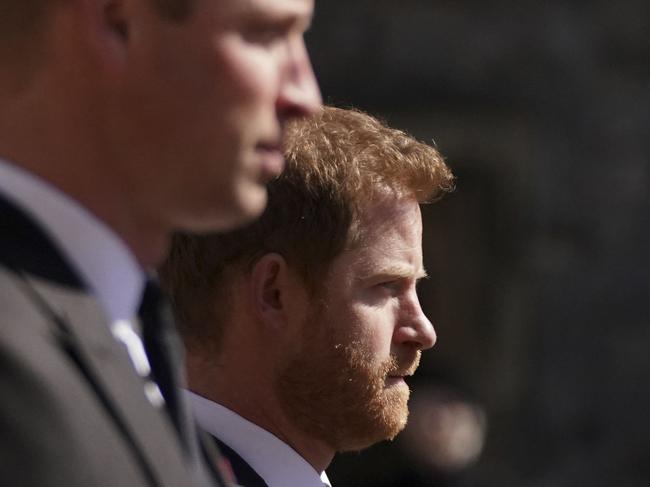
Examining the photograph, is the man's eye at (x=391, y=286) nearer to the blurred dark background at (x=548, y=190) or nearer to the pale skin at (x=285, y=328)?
the pale skin at (x=285, y=328)

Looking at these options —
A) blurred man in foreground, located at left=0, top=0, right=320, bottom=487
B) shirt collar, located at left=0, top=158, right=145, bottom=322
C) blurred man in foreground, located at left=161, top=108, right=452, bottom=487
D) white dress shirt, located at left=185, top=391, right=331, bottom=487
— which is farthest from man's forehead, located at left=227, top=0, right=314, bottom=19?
white dress shirt, located at left=185, top=391, right=331, bottom=487

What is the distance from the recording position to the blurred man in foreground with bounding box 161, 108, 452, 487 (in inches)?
104

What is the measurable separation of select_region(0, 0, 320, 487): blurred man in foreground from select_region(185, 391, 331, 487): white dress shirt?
0.98m

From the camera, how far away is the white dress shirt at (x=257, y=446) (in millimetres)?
2602

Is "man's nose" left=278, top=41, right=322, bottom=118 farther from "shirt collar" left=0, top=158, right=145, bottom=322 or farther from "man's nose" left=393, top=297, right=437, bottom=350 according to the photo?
"man's nose" left=393, top=297, right=437, bottom=350

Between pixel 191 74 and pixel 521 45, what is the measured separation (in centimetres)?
664

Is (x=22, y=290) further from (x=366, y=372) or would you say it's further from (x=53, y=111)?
(x=366, y=372)

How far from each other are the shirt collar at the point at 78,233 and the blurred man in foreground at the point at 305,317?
3.46 feet

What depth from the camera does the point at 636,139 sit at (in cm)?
810

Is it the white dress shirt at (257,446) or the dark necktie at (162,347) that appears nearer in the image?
the dark necktie at (162,347)

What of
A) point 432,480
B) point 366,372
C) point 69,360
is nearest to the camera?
point 69,360

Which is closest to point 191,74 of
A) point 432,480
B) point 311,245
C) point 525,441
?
point 311,245

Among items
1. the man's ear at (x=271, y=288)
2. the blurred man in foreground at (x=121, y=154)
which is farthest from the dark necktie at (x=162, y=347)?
the man's ear at (x=271, y=288)

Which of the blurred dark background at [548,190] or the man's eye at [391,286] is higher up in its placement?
the blurred dark background at [548,190]
